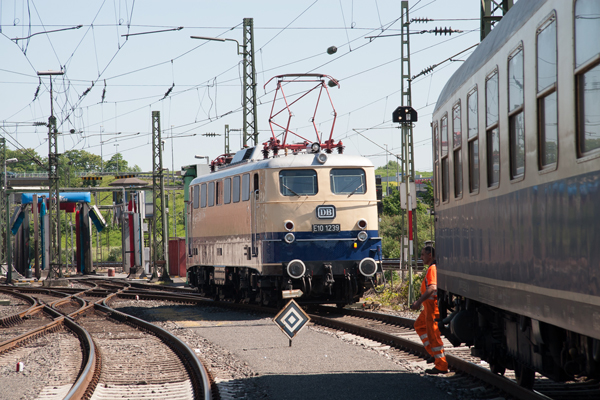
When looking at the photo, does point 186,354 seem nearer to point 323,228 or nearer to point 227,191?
point 323,228

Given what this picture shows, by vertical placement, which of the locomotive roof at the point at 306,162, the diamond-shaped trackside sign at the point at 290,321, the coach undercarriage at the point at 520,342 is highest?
the locomotive roof at the point at 306,162

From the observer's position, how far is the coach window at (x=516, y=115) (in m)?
6.07

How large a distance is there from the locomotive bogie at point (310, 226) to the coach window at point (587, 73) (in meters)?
13.0

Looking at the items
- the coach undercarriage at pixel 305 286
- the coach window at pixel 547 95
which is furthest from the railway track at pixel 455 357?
the coach window at pixel 547 95

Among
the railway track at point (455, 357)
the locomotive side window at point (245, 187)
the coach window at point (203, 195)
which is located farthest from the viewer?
the coach window at point (203, 195)

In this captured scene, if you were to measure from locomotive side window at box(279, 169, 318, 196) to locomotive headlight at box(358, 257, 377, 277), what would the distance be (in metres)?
1.91

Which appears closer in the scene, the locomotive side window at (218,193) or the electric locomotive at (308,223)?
the electric locomotive at (308,223)

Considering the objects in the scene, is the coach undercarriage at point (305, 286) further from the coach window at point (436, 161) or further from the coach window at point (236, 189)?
the coach window at point (436, 161)

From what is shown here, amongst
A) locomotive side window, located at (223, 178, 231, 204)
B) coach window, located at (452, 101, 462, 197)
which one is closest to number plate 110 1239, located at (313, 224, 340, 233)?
locomotive side window, located at (223, 178, 231, 204)

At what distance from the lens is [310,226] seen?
17.8 metres

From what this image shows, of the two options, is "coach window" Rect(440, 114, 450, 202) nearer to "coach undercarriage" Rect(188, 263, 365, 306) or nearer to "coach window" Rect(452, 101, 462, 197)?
"coach window" Rect(452, 101, 462, 197)

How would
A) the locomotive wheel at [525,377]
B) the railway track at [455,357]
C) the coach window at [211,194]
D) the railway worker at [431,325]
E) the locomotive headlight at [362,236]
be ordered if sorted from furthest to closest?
the coach window at [211,194] < the locomotive headlight at [362,236] < the railway worker at [431,325] < the railway track at [455,357] < the locomotive wheel at [525,377]

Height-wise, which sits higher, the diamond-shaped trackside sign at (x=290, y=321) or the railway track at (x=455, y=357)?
the diamond-shaped trackside sign at (x=290, y=321)

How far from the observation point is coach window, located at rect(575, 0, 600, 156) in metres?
4.35
